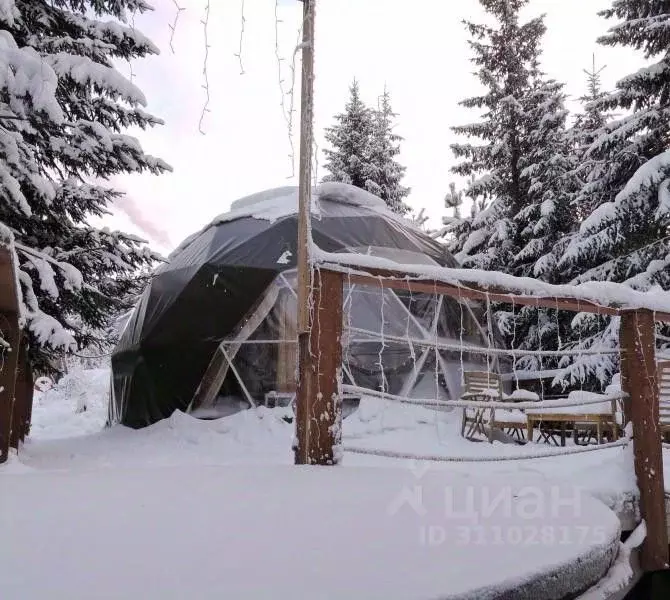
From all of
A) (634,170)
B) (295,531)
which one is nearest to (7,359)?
(295,531)

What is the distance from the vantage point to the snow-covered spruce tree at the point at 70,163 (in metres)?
5.03

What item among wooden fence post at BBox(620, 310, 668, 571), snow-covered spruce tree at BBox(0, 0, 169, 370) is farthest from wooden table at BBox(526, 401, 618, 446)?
snow-covered spruce tree at BBox(0, 0, 169, 370)

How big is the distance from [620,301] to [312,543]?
229 cm

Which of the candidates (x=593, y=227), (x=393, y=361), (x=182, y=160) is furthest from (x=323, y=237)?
(x=182, y=160)

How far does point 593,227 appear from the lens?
9.02 meters

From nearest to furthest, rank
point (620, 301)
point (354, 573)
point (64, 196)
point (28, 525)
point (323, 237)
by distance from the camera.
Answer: point (354, 573) < point (28, 525) < point (620, 301) < point (64, 196) < point (323, 237)

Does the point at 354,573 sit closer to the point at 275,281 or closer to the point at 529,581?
the point at 529,581

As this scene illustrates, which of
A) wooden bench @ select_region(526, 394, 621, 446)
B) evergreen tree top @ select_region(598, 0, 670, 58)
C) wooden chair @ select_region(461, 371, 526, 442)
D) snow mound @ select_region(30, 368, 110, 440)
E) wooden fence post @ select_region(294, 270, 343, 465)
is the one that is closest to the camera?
wooden fence post @ select_region(294, 270, 343, 465)

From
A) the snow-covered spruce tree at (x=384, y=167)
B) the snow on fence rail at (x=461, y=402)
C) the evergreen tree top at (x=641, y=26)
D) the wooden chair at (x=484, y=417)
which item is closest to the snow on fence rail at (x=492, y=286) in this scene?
the snow on fence rail at (x=461, y=402)

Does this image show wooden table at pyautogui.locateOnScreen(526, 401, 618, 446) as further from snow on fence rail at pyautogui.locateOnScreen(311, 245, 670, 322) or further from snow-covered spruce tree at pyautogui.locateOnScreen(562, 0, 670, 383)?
snow-covered spruce tree at pyautogui.locateOnScreen(562, 0, 670, 383)

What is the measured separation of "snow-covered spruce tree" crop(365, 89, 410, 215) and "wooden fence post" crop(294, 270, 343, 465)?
13645mm

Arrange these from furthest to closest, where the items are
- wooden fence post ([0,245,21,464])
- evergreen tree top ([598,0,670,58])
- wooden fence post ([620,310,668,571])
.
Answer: evergreen tree top ([598,0,670,58]), wooden fence post ([0,245,21,464]), wooden fence post ([620,310,668,571])

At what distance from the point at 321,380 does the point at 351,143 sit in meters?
14.9

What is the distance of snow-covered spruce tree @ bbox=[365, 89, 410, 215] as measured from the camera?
16.3 m
